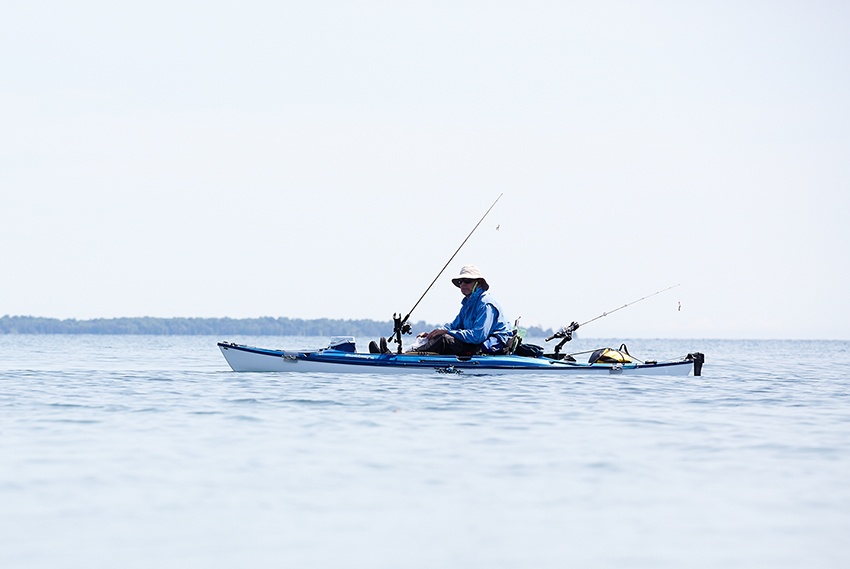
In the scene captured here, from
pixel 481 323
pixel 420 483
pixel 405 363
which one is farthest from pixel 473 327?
pixel 420 483

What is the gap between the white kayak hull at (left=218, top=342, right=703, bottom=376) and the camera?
57.5 feet

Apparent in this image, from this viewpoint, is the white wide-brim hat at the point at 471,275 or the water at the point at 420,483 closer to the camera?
the water at the point at 420,483

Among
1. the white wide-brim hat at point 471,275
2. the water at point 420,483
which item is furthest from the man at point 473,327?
the water at point 420,483

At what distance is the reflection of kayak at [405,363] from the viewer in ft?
57.5

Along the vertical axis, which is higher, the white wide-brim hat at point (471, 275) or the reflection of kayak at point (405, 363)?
the white wide-brim hat at point (471, 275)

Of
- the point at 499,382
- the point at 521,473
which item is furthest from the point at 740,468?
the point at 499,382

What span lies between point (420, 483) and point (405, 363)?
9908mm

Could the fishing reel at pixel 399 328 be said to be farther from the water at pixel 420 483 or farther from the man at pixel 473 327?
the water at pixel 420 483

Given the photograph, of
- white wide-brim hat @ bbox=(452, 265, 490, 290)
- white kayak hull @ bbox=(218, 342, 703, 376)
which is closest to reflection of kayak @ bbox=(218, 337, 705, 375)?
white kayak hull @ bbox=(218, 342, 703, 376)

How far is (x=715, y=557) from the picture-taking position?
222 inches

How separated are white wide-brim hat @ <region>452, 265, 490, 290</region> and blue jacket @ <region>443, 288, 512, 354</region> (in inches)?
5.4

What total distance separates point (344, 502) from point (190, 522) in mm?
1078

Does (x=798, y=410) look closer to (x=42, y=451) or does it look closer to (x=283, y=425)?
(x=283, y=425)

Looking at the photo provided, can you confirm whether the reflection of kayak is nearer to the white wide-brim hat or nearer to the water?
the white wide-brim hat
